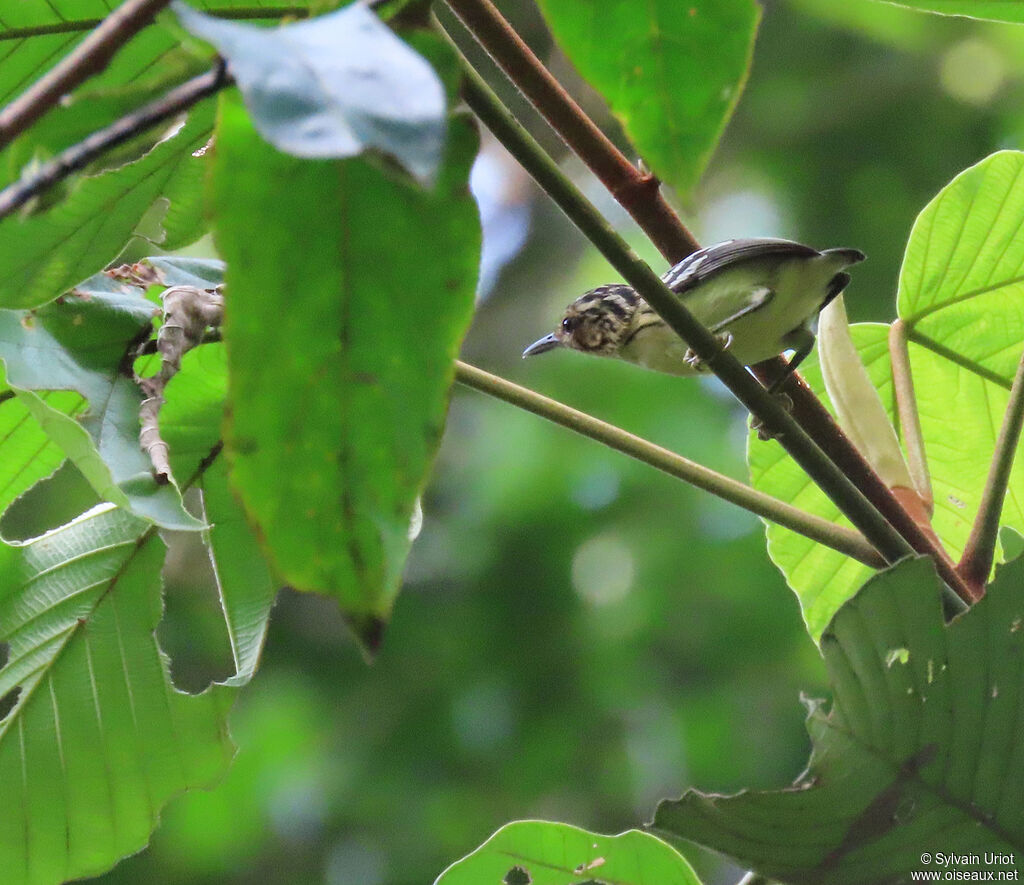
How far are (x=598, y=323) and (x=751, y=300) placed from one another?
41 cm

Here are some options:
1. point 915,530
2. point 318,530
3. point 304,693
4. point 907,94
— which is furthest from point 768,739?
point 318,530

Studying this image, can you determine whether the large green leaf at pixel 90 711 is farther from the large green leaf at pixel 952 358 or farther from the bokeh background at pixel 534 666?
the bokeh background at pixel 534 666

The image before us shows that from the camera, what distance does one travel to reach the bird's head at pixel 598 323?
8.73 feet

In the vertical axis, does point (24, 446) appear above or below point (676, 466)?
below

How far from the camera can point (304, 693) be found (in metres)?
6.10

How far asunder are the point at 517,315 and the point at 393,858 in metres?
3.05

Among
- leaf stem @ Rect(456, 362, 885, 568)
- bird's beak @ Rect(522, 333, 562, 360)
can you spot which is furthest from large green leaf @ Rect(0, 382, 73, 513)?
bird's beak @ Rect(522, 333, 562, 360)

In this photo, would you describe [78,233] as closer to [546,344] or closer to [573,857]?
[573,857]

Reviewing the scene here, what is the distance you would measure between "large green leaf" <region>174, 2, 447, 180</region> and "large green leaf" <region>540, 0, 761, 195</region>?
0.31 metres

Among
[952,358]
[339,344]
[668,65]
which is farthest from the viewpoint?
[952,358]

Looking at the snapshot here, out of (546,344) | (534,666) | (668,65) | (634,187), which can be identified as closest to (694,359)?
(546,344)

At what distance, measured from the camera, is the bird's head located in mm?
2660

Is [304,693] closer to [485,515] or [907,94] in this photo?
[485,515]

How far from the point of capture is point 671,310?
104cm
